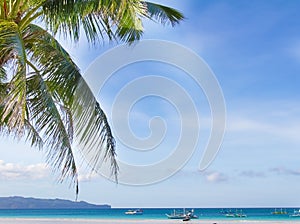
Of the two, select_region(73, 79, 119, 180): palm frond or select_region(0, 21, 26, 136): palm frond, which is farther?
select_region(73, 79, 119, 180): palm frond

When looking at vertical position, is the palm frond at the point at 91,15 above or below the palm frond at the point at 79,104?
above

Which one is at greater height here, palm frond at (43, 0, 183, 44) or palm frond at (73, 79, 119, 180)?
palm frond at (43, 0, 183, 44)

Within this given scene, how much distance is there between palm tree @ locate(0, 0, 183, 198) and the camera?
16.5 ft

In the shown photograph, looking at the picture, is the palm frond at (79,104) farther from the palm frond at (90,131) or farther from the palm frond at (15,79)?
the palm frond at (15,79)

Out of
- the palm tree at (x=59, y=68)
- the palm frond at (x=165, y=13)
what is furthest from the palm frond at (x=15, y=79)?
the palm frond at (x=165, y=13)

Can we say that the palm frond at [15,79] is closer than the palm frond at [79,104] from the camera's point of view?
Yes

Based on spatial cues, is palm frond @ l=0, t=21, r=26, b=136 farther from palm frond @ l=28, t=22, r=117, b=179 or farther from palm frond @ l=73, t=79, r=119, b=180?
palm frond @ l=73, t=79, r=119, b=180

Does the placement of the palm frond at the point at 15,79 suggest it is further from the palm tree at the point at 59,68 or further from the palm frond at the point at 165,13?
the palm frond at the point at 165,13

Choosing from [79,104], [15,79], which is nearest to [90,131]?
[79,104]

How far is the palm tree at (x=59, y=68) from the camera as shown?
504 cm

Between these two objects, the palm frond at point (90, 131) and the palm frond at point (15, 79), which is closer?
the palm frond at point (15, 79)

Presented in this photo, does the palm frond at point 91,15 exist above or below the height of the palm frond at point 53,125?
above

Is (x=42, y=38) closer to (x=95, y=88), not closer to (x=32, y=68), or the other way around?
(x=32, y=68)

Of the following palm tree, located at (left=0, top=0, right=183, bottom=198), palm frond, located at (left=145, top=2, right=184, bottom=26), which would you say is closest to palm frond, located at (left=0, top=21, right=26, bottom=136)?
palm tree, located at (left=0, top=0, right=183, bottom=198)
